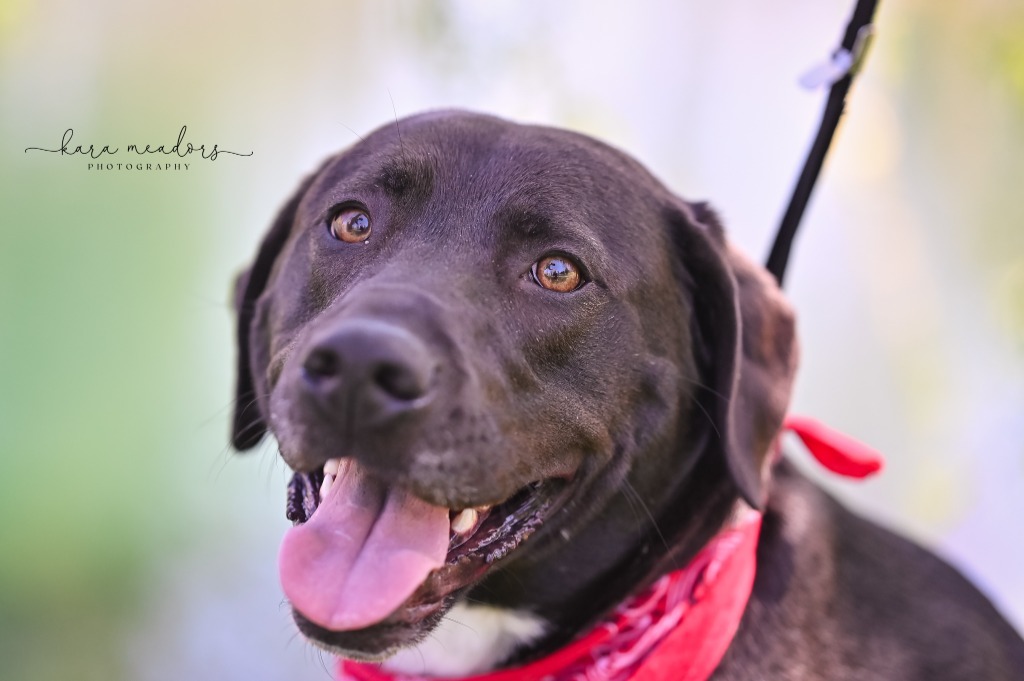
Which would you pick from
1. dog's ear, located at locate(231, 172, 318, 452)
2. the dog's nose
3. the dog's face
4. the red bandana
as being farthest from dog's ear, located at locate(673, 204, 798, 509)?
dog's ear, located at locate(231, 172, 318, 452)

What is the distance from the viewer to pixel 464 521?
1.89m

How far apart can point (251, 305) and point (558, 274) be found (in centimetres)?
104

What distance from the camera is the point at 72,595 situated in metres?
3.99

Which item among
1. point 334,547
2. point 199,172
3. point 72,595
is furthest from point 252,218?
point 334,547

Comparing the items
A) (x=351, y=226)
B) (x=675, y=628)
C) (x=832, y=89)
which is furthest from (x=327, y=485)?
(x=832, y=89)

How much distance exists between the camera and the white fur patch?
2.26m

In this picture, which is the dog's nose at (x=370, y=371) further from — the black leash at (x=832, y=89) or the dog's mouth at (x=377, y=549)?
the black leash at (x=832, y=89)

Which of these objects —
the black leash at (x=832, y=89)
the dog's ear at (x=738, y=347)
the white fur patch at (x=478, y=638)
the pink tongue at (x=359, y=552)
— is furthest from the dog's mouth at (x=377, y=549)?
the black leash at (x=832, y=89)

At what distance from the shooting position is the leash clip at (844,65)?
2572 millimetres

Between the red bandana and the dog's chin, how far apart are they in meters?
0.37

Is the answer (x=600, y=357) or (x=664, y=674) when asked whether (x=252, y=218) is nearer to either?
(x=600, y=357)

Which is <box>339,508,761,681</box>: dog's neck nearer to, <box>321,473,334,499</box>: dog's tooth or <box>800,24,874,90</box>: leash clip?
<box>321,473,334,499</box>: dog's tooth

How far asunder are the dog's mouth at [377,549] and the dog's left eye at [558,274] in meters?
0.44

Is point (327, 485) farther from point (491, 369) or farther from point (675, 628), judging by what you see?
point (675, 628)
